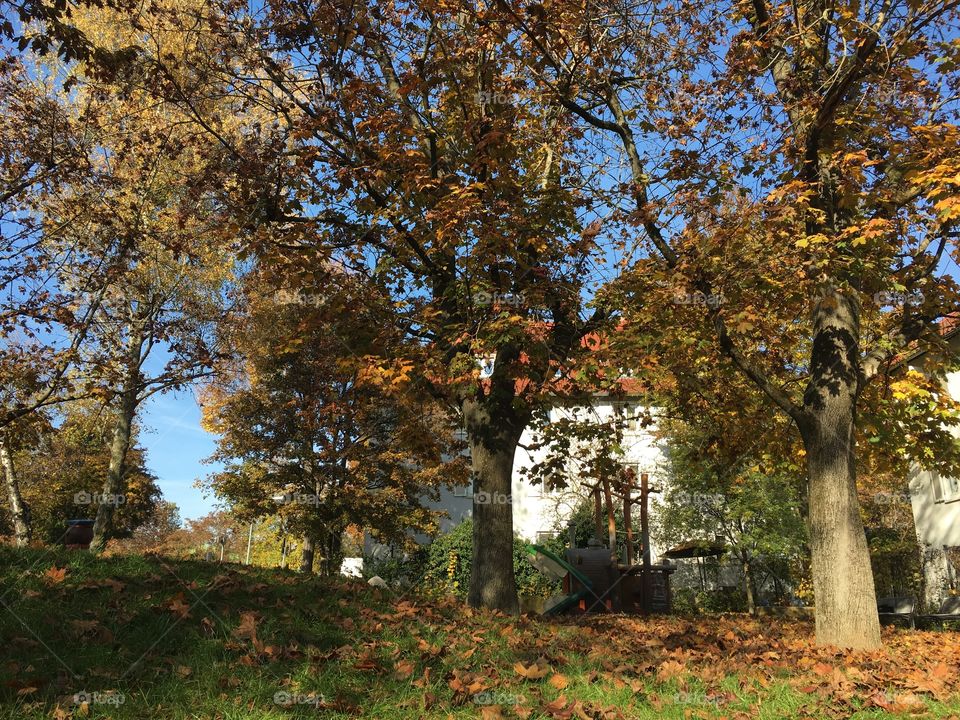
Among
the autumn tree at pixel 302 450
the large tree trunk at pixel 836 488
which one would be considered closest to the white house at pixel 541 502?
the autumn tree at pixel 302 450

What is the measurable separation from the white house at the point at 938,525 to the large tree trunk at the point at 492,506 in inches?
580

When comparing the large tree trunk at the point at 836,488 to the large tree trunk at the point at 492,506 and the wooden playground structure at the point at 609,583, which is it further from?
the wooden playground structure at the point at 609,583

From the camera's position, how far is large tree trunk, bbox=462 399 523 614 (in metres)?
10.1

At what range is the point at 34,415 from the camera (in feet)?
40.7

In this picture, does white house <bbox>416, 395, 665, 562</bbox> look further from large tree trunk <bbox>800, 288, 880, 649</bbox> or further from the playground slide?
large tree trunk <bbox>800, 288, 880, 649</bbox>

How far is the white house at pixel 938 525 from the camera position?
762 inches

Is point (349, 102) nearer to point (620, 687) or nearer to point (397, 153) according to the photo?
point (397, 153)

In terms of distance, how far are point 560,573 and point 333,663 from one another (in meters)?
13.4

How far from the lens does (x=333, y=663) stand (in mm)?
5023

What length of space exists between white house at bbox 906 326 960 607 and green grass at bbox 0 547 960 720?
14.5 m

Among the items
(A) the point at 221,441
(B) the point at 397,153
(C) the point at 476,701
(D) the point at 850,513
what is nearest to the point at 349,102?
(B) the point at 397,153

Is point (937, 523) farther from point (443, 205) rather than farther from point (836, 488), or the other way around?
point (443, 205)

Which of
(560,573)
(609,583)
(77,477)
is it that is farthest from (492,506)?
(77,477)

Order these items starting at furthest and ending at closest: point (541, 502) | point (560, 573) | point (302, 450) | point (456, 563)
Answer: point (541, 502) < point (456, 563) < point (302, 450) < point (560, 573)
